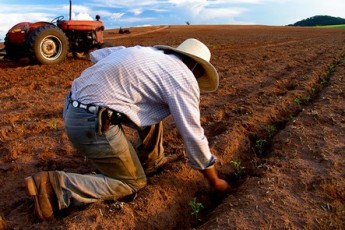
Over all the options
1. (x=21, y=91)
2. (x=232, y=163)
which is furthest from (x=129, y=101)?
(x=21, y=91)

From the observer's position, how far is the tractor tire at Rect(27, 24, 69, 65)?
1011 centimetres

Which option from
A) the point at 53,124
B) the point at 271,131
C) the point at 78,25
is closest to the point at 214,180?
the point at 271,131

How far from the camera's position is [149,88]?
126 inches

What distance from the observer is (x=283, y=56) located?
1341cm

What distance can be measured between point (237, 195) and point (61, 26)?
904 centimetres

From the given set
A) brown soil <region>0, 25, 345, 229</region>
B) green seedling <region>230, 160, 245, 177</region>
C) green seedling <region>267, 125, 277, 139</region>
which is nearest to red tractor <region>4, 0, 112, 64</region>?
brown soil <region>0, 25, 345, 229</region>

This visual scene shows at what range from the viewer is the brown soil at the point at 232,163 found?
326 centimetres

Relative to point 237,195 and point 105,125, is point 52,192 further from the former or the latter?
point 237,195

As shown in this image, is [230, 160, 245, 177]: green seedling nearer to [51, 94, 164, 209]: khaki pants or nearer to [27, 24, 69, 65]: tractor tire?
[51, 94, 164, 209]: khaki pants

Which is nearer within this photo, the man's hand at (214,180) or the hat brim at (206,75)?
the hat brim at (206,75)

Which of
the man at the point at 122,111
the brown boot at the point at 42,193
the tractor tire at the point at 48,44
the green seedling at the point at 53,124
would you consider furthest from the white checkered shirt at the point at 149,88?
the tractor tire at the point at 48,44

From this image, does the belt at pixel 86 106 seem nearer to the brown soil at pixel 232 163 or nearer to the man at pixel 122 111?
the man at pixel 122 111

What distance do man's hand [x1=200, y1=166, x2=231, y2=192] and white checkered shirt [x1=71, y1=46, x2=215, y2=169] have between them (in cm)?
12

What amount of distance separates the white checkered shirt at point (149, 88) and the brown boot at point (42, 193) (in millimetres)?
653
